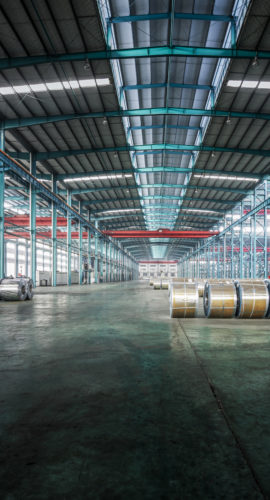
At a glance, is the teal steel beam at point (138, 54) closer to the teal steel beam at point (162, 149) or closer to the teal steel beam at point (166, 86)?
the teal steel beam at point (166, 86)

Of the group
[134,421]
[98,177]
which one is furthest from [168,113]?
[134,421]

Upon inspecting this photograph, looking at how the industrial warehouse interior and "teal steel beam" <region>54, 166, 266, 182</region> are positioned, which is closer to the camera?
the industrial warehouse interior

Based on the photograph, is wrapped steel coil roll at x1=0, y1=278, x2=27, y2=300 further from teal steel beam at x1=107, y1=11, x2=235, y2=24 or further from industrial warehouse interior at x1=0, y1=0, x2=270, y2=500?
teal steel beam at x1=107, y1=11, x2=235, y2=24

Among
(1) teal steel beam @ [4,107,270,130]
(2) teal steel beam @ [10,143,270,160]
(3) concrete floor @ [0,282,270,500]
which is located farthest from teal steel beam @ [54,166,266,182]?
(3) concrete floor @ [0,282,270,500]

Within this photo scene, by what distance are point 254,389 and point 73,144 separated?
16.8 meters

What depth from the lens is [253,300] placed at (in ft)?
20.5

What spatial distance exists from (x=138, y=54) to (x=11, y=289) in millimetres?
9239

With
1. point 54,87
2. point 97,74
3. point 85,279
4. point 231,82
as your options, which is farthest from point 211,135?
point 85,279

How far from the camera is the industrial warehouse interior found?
5.07ft

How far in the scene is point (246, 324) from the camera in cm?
567

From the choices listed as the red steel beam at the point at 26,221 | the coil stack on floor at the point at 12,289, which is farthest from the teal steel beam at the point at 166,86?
the red steel beam at the point at 26,221

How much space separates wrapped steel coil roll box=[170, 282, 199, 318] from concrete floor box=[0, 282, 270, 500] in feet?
7.36

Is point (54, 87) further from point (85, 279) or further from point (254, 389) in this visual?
point (85, 279)

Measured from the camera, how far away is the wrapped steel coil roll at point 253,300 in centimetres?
625
